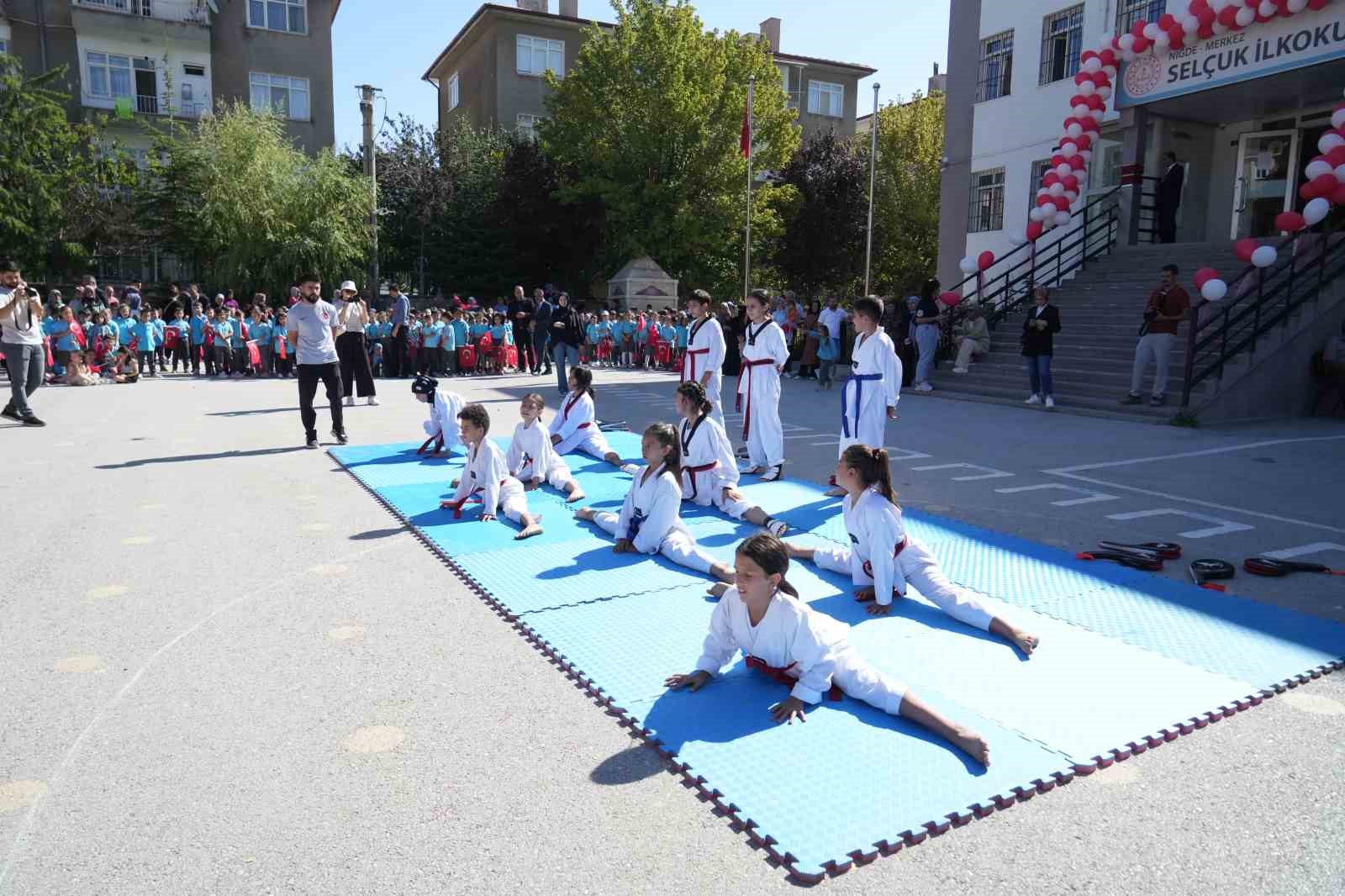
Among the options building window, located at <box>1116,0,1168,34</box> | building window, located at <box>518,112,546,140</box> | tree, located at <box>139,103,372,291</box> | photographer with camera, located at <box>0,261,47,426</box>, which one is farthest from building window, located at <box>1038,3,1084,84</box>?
building window, located at <box>518,112,546,140</box>

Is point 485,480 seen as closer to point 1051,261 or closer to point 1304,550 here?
point 1304,550

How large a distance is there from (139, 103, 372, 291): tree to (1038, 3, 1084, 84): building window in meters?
19.1

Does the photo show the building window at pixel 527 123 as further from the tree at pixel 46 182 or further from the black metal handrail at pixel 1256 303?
the black metal handrail at pixel 1256 303

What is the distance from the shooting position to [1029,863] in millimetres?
2855

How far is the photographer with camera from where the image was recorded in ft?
37.9

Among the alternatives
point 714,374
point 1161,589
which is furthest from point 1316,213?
point 1161,589

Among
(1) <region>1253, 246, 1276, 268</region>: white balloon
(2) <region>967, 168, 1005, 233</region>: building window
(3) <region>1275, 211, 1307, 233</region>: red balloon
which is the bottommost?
(1) <region>1253, 246, 1276, 268</region>: white balloon

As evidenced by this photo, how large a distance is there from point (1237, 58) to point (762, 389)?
472 inches

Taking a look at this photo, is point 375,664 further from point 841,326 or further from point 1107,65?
point 1107,65

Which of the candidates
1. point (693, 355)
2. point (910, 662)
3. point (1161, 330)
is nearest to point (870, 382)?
point (693, 355)

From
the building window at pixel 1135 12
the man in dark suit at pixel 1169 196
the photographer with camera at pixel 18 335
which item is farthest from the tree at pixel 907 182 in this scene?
the photographer with camera at pixel 18 335

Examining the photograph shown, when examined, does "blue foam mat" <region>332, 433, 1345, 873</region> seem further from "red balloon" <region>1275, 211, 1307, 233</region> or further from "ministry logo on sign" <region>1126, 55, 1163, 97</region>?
"ministry logo on sign" <region>1126, 55, 1163, 97</region>

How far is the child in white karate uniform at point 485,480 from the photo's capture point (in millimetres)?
7051

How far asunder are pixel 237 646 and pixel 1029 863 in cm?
378
